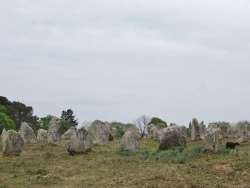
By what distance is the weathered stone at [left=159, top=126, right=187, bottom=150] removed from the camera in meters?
33.3

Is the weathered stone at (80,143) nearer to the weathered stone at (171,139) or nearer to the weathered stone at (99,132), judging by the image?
the weathered stone at (171,139)

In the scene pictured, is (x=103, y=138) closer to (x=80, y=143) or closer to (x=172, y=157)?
(x=80, y=143)

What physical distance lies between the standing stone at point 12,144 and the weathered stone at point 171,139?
9.71 m

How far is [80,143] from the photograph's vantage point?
102 feet

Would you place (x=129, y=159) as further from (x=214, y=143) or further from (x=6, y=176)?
(x=6, y=176)

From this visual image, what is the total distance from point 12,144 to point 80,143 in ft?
14.1

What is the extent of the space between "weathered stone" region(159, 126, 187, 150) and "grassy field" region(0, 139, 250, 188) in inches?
165

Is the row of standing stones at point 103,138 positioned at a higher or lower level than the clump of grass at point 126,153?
higher

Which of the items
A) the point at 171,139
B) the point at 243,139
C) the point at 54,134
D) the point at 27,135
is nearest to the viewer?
the point at 171,139

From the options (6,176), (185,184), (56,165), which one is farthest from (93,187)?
(56,165)

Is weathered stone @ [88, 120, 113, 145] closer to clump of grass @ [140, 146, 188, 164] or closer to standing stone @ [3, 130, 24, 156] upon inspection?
standing stone @ [3, 130, 24, 156]

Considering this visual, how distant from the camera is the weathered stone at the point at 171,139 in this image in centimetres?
3331

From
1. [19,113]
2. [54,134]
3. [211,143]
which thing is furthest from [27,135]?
[19,113]

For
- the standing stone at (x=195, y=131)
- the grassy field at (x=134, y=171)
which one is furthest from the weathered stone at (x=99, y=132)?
the grassy field at (x=134, y=171)
